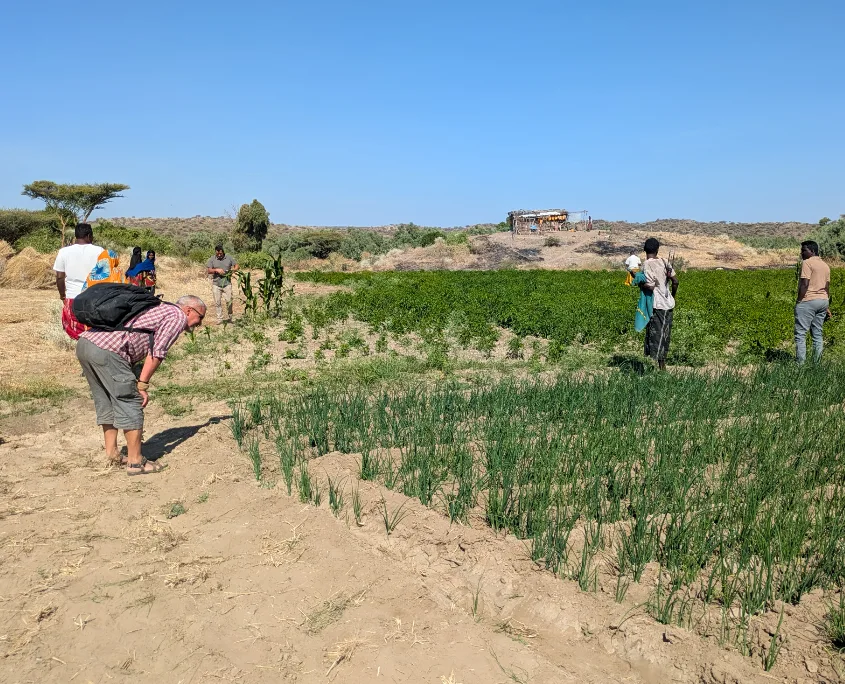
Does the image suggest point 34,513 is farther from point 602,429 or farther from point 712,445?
point 712,445

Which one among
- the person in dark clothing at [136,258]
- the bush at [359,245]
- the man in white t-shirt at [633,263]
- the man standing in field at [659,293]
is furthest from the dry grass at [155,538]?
the bush at [359,245]

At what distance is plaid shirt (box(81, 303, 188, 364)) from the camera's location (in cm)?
562

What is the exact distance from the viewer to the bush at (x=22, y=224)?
32.0 meters

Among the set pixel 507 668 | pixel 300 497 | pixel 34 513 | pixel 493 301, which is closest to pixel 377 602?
pixel 507 668

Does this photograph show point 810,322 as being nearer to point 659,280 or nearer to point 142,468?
point 659,280

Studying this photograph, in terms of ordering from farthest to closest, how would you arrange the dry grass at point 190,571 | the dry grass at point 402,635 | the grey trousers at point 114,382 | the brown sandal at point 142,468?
the brown sandal at point 142,468 < the grey trousers at point 114,382 < the dry grass at point 190,571 < the dry grass at point 402,635

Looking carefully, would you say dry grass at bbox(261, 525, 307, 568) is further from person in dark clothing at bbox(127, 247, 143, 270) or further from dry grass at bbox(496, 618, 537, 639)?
person in dark clothing at bbox(127, 247, 143, 270)

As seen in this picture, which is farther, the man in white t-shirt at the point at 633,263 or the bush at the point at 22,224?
the bush at the point at 22,224

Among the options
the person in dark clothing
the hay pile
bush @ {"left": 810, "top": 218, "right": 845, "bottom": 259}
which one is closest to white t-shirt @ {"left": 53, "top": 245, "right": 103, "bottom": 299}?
the person in dark clothing

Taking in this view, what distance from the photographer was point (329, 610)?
12.4 feet

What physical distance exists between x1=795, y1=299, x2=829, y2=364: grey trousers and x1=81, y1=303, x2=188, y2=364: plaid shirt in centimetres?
805

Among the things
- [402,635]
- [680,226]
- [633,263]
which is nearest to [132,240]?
[633,263]

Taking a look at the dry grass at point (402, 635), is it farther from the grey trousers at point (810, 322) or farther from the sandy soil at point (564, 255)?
the sandy soil at point (564, 255)

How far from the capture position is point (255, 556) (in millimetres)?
4406
